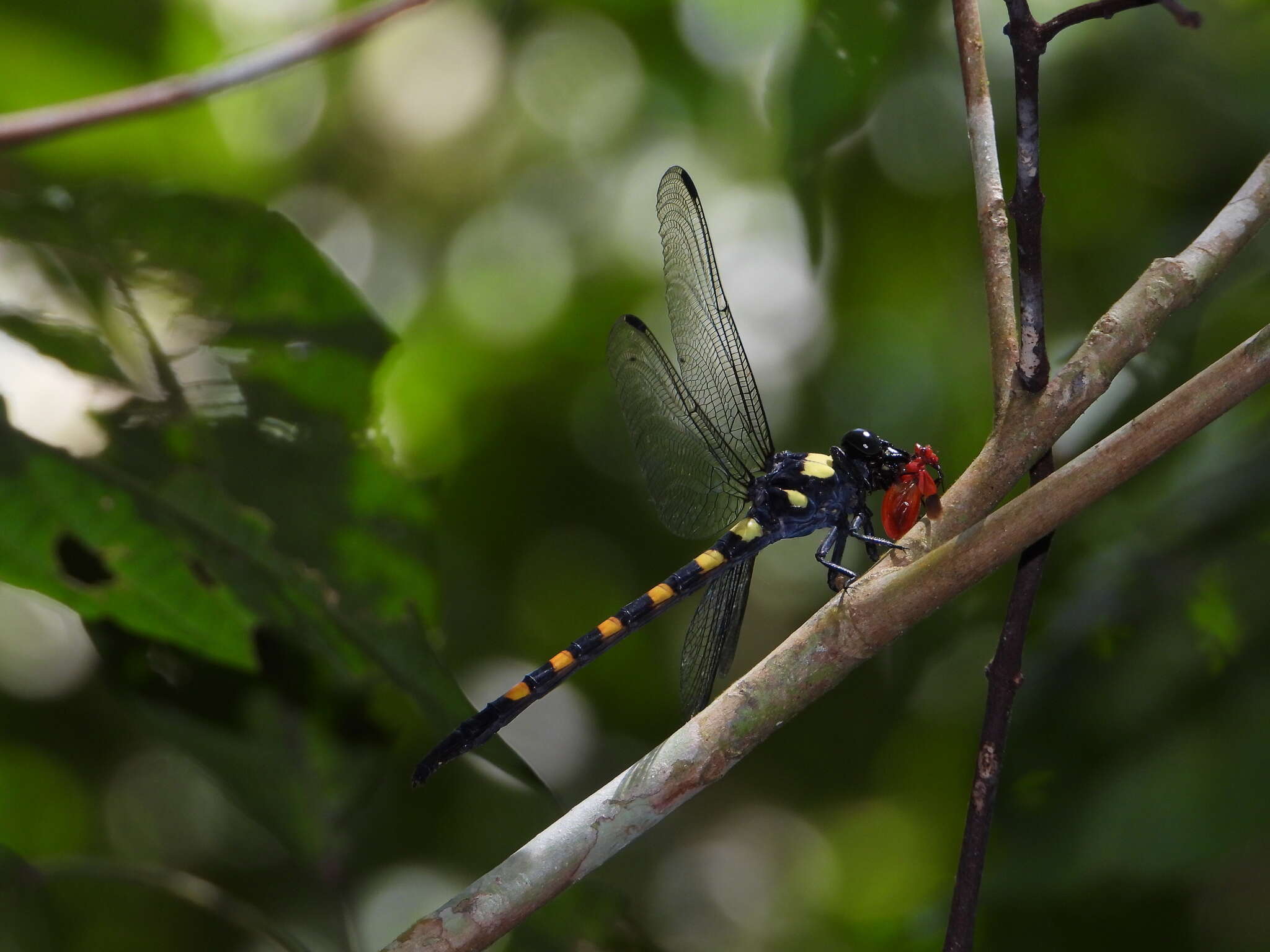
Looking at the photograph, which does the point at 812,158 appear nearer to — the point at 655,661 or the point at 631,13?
the point at 631,13

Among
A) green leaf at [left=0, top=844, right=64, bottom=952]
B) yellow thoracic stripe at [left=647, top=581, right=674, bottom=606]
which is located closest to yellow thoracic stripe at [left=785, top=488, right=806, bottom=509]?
yellow thoracic stripe at [left=647, top=581, right=674, bottom=606]

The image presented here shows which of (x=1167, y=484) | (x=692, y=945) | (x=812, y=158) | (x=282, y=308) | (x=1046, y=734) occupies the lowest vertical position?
(x=692, y=945)

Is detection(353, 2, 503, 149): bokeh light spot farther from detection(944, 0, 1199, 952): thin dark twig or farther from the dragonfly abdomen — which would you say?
detection(944, 0, 1199, 952): thin dark twig

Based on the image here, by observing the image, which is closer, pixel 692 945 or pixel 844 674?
pixel 844 674

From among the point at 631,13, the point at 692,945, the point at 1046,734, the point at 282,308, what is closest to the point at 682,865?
the point at 692,945

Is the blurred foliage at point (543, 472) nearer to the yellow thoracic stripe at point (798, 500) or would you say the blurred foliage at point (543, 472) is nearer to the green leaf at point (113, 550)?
the green leaf at point (113, 550)

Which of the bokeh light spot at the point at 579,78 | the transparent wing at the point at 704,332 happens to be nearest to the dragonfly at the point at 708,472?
the transparent wing at the point at 704,332
